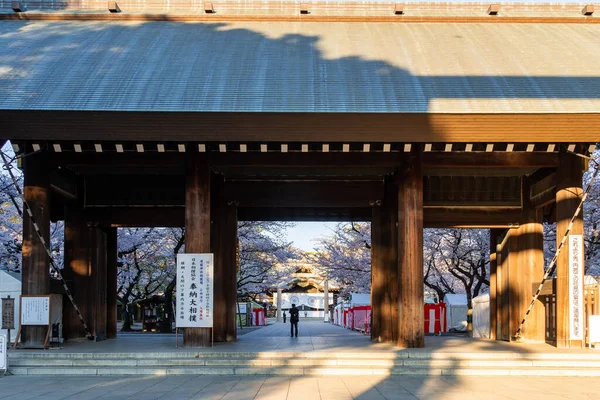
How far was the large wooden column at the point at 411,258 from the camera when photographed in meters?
16.7

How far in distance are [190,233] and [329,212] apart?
767 cm

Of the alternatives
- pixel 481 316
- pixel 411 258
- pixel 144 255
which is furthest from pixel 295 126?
pixel 144 255

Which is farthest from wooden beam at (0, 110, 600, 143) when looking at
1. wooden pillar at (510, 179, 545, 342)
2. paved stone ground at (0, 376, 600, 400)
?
wooden pillar at (510, 179, 545, 342)

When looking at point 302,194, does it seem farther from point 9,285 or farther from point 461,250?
point 461,250

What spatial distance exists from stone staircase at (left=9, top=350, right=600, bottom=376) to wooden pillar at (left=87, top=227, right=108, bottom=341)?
573 centimetres

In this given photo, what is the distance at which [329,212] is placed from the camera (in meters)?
23.6

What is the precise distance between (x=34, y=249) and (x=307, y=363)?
6.94 m

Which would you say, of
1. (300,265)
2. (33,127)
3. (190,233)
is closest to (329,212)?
(190,233)

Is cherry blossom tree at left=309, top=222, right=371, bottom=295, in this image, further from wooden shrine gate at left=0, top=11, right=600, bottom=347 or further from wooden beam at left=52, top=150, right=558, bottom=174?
wooden beam at left=52, top=150, right=558, bottom=174

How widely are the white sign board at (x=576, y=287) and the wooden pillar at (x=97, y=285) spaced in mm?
12708

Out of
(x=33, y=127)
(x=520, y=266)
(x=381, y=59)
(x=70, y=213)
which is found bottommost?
(x=520, y=266)

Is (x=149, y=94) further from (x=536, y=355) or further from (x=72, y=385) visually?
(x=536, y=355)

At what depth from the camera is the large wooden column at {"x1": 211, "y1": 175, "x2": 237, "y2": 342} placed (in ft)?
65.1

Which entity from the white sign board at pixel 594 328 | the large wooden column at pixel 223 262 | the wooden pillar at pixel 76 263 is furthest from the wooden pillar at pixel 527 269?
the wooden pillar at pixel 76 263
